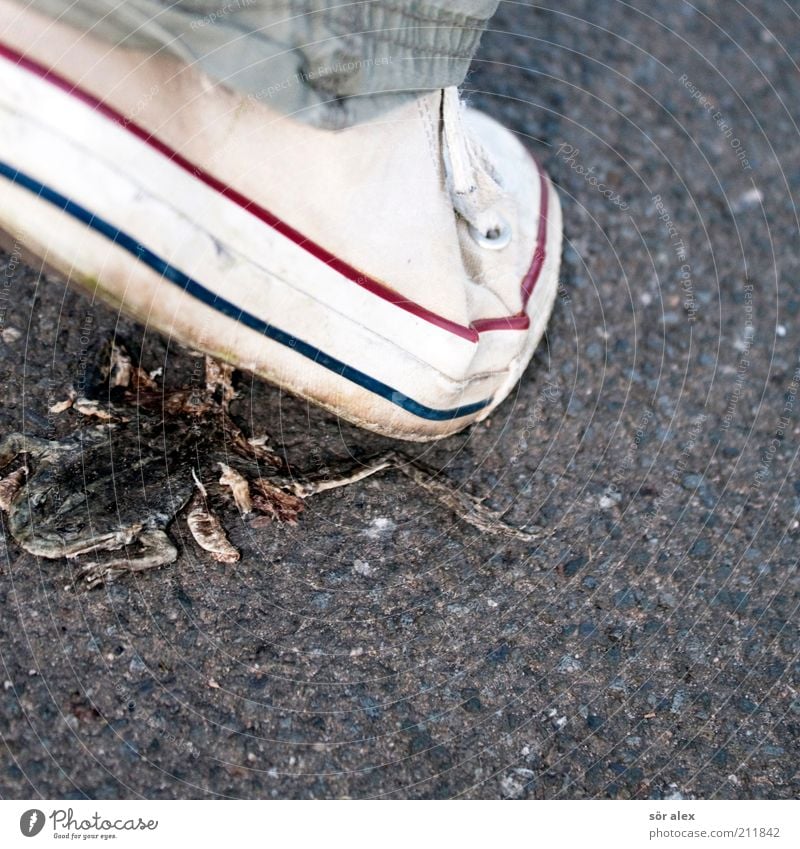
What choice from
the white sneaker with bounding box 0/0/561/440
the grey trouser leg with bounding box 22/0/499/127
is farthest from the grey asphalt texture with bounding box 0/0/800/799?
the grey trouser leg with bounding box 22/0/499/127

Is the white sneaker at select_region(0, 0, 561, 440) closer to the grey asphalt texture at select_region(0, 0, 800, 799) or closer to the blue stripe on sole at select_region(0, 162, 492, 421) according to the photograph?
the blue stripe on sole at select_region(0, 162, 492, 421)

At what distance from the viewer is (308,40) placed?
1.04 metres

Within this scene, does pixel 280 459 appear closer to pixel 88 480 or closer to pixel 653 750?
pixel 88 480

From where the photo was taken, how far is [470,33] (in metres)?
1.13

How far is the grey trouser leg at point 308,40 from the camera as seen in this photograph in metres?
1.00

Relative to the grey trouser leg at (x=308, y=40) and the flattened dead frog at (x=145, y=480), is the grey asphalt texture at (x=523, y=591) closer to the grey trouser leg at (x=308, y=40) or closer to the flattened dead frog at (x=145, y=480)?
the flattened dead frog at (x=145, y=480)

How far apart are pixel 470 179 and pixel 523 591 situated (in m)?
0.48

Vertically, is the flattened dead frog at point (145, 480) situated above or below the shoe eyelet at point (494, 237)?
below

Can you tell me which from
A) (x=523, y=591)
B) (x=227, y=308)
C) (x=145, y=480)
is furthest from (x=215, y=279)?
(x=523, y=591)

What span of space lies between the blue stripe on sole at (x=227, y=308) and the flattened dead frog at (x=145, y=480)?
0.31 ft

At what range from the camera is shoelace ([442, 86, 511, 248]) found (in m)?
1.19

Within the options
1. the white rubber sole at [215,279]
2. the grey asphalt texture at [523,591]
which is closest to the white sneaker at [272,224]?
the white rubber sole at [215,279]

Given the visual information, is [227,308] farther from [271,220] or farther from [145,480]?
[145,480]

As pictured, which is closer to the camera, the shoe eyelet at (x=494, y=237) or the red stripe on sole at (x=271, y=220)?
the red stripe on sole at (x=271, y=220)
